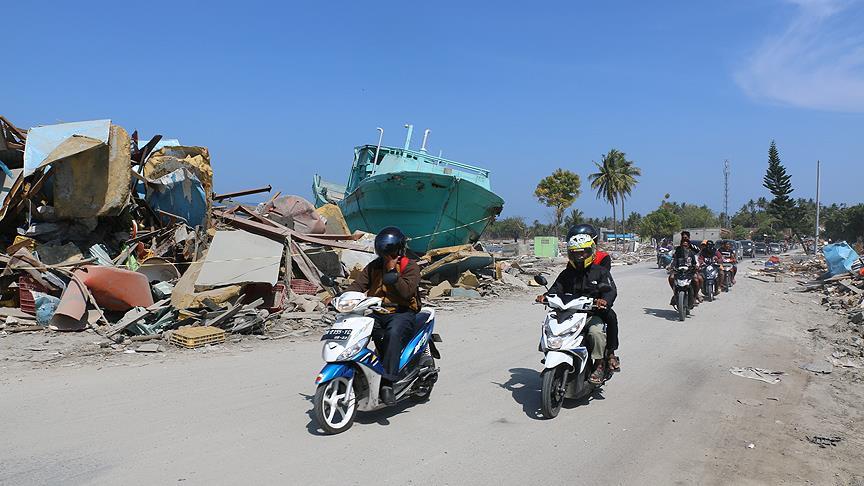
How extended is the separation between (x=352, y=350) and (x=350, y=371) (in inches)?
7.6

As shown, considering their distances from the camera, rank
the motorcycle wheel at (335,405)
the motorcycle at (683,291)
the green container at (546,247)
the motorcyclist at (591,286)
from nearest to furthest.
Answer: the motorcycle wheel at (335,405) < the motorcyclist at (591,286) < the motorcycle at (683,291) < the green container at (546,247)

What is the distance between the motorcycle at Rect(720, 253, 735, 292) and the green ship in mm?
7388

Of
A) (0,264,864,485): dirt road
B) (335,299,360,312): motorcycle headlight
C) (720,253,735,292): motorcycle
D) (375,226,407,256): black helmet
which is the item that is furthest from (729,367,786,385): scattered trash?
(720,253,735,292): motorcycle

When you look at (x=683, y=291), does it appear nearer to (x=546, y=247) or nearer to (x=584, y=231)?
(x=584, y=231)

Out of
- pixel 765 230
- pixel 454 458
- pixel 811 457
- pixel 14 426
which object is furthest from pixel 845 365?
pixel 765 230

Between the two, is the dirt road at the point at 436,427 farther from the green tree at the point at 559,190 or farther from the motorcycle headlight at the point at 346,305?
the green tree at the point at 559,190

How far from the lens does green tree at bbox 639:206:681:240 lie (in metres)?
65.5

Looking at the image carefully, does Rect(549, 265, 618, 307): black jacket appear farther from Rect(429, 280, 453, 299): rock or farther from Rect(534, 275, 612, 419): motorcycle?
Rect(429, 280, 453, 299): rock

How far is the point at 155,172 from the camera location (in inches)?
492

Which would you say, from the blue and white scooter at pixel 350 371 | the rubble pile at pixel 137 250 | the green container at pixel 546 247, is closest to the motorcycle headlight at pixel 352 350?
the blue and white scooter at pixel 350 371

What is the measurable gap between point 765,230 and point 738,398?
77354 millimetres

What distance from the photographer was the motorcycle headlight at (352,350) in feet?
15.4

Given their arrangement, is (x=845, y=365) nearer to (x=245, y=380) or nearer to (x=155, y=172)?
(x=245, y=380)

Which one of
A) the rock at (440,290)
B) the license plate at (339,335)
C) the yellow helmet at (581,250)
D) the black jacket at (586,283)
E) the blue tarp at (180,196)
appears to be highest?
the blue tarp at (180,196)
